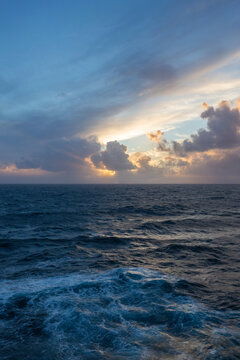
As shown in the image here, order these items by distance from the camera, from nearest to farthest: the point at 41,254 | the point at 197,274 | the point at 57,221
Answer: the point at 197,274 → the point at 41,254 → the point at 57,221

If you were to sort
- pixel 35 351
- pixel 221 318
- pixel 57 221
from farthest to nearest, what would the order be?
pixel 57 221 < pixel 221 318 < pixel 35 351

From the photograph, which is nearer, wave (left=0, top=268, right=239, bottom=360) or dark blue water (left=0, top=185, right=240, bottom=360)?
wave (left=0, top=268, right=239, bottom=360)

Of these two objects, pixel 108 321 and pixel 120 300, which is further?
pixel 120 300

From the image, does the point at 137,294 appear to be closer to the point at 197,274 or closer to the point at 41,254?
the point at 197,274

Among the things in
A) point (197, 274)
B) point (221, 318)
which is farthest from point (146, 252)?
point (221, 318)

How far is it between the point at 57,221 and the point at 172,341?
1084 inches

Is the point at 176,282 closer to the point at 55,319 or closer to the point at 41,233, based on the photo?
the point at 55,319

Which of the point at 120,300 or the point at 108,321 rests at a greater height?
the point at 108,321

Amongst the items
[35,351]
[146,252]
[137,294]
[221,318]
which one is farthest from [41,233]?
[221,318]

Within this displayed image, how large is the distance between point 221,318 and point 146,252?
941 cm

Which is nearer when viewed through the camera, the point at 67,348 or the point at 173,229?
the point at 67,348

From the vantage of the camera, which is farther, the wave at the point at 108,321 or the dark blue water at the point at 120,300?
the dark blue water at the point at 120,300

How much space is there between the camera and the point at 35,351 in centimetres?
652

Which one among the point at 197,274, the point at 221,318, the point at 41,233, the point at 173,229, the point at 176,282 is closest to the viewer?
the point at 221,318
